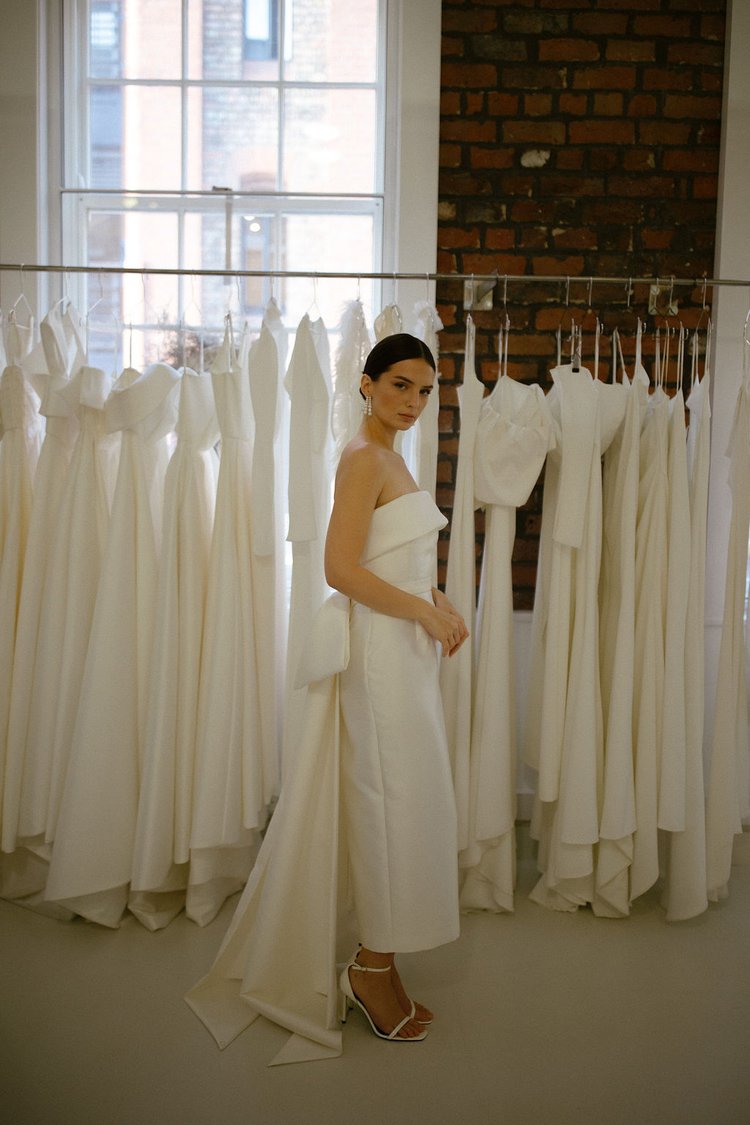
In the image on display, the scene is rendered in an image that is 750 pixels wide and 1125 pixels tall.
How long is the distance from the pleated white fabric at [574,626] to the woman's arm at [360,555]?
27.2 inches

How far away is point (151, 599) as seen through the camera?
2.79m

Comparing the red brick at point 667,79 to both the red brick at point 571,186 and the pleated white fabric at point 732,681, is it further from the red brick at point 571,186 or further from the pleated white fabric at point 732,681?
the pleated white fabric at point 732,681

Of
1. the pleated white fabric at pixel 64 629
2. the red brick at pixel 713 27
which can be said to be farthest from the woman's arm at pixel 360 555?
the red brick at pixel 713 27

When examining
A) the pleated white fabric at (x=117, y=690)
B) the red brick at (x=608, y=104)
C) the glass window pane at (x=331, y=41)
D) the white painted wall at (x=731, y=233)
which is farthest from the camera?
the glass window pane at (x=331, y=41)

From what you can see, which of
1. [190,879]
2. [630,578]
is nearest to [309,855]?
[190,879]

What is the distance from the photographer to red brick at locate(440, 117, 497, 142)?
3.40 metres

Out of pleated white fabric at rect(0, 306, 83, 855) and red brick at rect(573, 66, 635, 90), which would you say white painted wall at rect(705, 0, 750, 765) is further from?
pleated white fabric at rect(0, 306, 83, 855)

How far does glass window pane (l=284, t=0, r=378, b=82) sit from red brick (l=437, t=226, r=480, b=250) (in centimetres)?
68

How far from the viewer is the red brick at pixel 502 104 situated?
11.1 feet

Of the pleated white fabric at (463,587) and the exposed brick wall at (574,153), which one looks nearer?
the pleated white fabric at (463,587)

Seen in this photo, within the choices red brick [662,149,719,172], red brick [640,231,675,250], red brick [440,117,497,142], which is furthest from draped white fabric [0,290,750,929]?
red brick [662,149,719,172]

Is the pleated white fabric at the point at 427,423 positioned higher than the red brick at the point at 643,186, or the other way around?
the red brick at the point at 643,186

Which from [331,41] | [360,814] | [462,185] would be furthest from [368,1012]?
[331,41]

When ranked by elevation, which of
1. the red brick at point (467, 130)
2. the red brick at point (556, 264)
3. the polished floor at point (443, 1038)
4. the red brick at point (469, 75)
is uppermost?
the red brick at point (469, 75)
